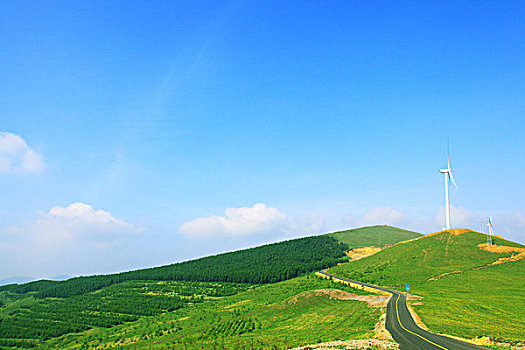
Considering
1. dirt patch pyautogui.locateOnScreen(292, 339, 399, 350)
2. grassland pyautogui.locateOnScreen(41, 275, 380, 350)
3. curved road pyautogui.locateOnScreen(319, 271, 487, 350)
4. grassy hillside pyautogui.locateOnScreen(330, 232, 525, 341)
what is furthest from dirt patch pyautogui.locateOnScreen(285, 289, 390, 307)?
dirt patch pyautogui.locateOnScreen(292, 339, 399, 350)

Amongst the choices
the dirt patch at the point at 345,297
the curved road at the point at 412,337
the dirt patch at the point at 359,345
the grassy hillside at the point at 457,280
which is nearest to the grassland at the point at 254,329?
the dirt patch at the point at 345,297

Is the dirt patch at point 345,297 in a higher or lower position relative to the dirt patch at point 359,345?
lower

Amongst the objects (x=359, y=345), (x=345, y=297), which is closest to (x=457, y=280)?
(x=345, y=297)

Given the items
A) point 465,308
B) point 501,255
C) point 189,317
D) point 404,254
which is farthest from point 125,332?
point 501,255

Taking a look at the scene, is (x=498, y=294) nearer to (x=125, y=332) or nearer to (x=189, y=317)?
Result: (x=189, y=317)

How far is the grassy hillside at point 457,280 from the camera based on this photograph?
53.8m

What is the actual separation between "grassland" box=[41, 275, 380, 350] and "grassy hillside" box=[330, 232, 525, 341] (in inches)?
533

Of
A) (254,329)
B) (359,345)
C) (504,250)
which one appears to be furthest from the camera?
(504,250)

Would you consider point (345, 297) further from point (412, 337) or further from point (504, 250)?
point (504, 250)

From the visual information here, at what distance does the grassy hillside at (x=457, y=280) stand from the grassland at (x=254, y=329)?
13539 millimetres

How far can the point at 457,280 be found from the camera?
105438 millimetres

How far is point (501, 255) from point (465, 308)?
253 ft

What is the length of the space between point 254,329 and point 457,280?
7032 cm

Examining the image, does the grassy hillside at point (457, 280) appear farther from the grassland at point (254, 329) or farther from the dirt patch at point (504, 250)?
the grassland at point (254, 329)
